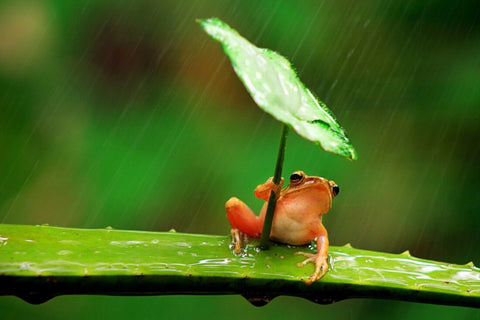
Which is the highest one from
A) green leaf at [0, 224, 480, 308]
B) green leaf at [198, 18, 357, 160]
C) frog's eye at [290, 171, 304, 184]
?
green leaf at [198, 18, 357, 160]

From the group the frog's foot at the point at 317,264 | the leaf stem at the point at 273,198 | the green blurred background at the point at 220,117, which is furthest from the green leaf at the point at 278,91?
the green blurred background at the point at 220,117

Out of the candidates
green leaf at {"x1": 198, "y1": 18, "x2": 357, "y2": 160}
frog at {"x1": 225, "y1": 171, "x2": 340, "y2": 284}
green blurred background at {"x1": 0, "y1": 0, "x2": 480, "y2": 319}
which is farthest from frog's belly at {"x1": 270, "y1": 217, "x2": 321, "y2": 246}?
green blurred background at {"x1": 0, "y1": 0, "x2": 480, "y2": 319}

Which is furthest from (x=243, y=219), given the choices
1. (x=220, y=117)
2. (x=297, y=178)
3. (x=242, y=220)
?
(x=220, y=117)

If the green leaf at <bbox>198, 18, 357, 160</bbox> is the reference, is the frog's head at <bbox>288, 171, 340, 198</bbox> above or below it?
below

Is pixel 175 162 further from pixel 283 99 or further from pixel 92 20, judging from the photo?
pixel 283 99

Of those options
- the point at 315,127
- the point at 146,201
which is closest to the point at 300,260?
the point at 315,127

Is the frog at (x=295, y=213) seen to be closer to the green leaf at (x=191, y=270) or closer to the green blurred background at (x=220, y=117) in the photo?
the green leaf at (x=191, y=270)

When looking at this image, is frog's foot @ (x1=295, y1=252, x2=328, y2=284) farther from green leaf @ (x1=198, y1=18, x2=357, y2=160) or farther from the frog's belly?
green leaf @ (x1=198, y1=18, x2=357, y2=160)
